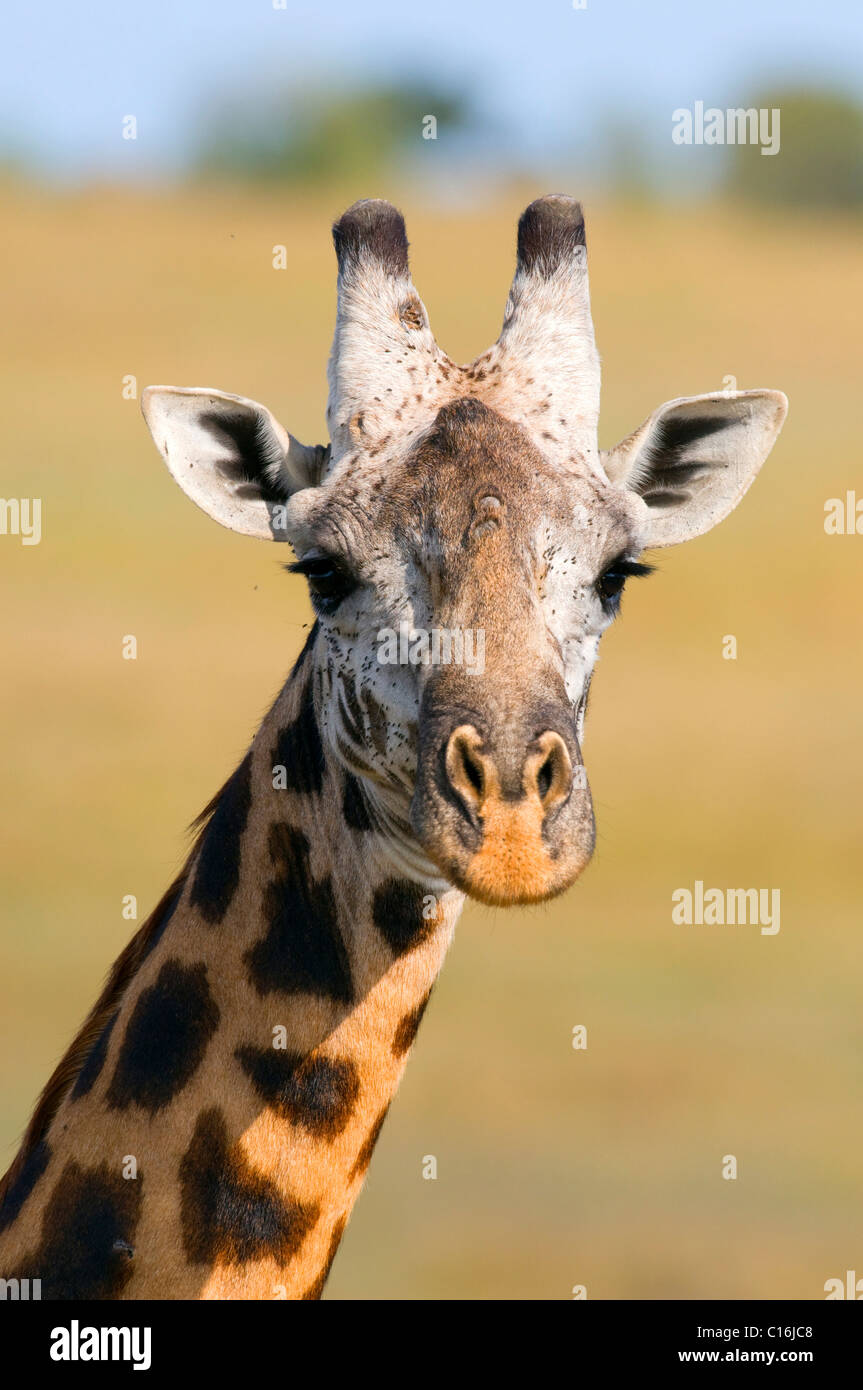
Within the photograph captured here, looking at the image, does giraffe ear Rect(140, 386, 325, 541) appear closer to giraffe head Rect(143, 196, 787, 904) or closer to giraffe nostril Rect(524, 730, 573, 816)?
giraffe head Rect(143, 196, 787, 904)

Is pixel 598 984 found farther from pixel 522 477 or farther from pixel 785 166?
pixel 785 166

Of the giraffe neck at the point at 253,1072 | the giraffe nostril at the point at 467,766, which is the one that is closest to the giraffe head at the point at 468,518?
the giraffe nostril at the point at 467,766

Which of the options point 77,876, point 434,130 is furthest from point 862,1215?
point 434,130

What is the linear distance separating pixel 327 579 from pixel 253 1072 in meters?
1.99

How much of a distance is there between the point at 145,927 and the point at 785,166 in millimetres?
88823

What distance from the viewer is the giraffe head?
727cm

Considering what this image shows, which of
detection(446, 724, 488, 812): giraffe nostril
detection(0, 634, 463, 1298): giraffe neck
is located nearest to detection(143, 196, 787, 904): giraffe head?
detection(446, 724, 488, 812): giraffe nostril

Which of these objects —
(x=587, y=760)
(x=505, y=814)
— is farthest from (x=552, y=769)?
(x=587, y=760)

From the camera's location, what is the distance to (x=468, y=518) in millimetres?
7754

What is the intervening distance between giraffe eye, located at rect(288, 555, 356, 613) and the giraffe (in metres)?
0.01

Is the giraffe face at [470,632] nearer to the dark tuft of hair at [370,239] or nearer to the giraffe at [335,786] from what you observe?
the giraffe at [335,786]

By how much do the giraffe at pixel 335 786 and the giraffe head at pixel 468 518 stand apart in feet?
0.05

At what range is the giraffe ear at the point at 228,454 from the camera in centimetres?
877
